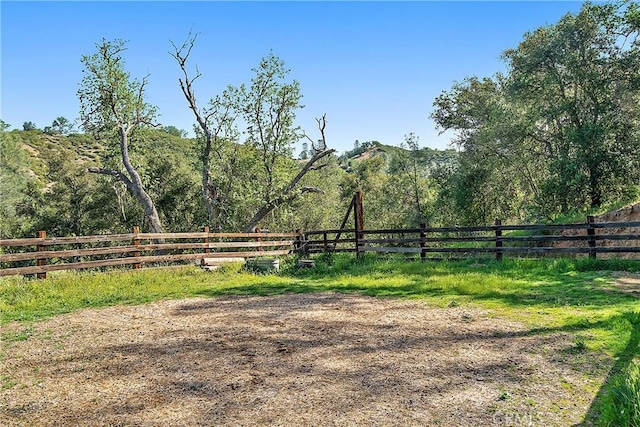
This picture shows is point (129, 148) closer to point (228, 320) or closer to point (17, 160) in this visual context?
point (228, 320)

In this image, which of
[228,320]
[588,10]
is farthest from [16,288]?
[588,10]

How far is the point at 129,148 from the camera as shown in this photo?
2247cm

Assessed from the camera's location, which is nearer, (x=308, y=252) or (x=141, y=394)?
(x=141, y=394)

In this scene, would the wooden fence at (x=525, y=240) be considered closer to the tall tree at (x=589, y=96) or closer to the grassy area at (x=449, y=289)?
the grassy area at (x=449, y=289)

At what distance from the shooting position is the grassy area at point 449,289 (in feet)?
16.5

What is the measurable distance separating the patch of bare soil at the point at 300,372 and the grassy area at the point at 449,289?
16.5 inches

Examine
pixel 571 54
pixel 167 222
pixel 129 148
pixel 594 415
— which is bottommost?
pixel 594 415

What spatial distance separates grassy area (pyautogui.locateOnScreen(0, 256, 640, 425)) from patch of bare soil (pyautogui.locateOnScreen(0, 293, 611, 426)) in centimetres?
42

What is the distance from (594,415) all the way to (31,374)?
5.47 meters

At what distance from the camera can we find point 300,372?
166 inches

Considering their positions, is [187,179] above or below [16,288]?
above

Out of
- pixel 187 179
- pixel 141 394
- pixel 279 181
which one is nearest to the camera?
pixel 141 394

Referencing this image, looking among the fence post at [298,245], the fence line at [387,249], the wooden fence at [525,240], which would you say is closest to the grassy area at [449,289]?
the fence line at [387,249]

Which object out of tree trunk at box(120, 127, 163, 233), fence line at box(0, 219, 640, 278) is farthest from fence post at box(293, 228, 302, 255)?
tree trunk at box(120, 127, 163, 233)
